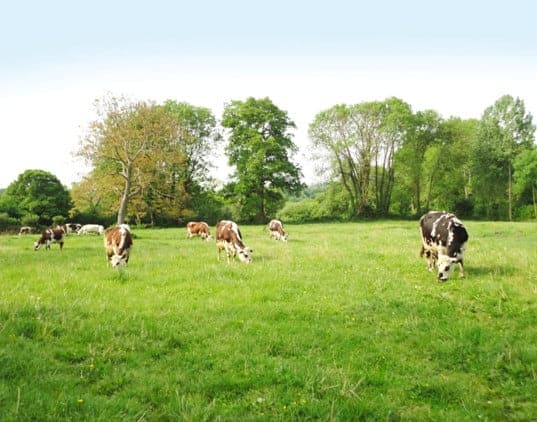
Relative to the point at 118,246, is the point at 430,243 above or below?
above

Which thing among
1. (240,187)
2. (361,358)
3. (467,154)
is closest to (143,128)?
(240,187)

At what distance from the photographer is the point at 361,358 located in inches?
282

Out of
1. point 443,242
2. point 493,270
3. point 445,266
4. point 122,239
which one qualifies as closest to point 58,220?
point 122,239

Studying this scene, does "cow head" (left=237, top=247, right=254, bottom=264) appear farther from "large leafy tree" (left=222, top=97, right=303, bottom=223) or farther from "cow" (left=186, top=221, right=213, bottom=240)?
"large leafy tree" (left=222, top=97, right=303, bottom=223)

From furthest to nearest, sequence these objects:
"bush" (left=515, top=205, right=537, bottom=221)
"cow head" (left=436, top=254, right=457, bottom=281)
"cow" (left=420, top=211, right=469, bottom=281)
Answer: "bush" (left=515, top=205, right=537, bottom=221), "cow" (left=420, top=211, right=469, bottom=281), "cow head" (left=436, top=254, right=457, bottom=281)

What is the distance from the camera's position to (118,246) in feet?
Answer: 53.2

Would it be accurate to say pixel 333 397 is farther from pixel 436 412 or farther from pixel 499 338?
pixel 499 338

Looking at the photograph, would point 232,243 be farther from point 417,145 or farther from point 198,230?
point 417,145

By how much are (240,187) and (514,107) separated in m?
37.4

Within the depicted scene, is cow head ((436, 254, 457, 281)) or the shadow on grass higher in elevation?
cow head ((436, 254, 457, 281))

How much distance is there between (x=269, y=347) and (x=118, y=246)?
415 inches

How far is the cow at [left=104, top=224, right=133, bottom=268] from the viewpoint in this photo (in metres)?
15.7

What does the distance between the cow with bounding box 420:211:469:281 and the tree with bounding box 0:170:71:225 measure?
167 feet

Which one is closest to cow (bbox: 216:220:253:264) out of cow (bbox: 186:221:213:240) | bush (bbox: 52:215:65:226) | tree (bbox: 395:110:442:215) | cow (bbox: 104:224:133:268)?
cow (bbox: 104:224:133:268)
